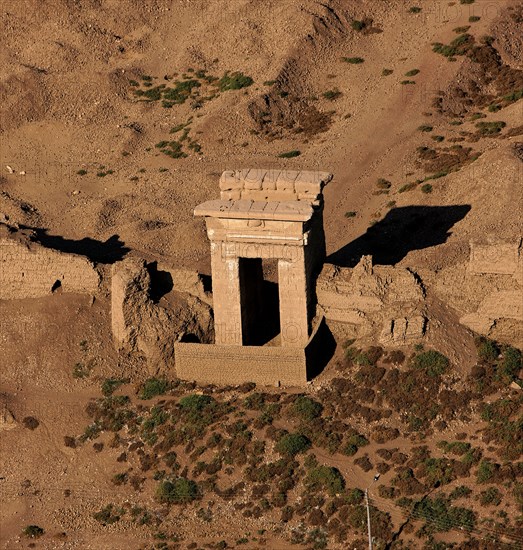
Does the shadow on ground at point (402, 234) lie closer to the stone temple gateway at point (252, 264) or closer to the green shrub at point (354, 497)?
the stone temple gateway at point (252, 264)

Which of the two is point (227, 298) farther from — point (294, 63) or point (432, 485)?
point (294, 63)

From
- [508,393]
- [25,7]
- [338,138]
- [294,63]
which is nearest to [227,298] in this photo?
[508,393]

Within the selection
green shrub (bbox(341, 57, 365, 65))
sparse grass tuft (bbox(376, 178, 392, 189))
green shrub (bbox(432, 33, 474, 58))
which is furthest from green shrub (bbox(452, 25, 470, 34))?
sparse grass tuft (bbox(376, 178, 392, 189))

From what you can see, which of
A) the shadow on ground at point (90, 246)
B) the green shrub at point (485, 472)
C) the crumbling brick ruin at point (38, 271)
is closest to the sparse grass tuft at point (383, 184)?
the shadow on ground at point (90, 246)

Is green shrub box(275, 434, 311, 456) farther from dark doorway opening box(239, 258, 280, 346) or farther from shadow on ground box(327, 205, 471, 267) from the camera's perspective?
shadow on ground box(327, 205, 471, 267)

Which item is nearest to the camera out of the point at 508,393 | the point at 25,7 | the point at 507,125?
the point at 508,393

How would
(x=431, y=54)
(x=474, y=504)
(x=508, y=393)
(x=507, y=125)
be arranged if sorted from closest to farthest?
(x=474, y=504) < (x=508, y=393) < (x=507, y=125) < (x=431, y=54)
